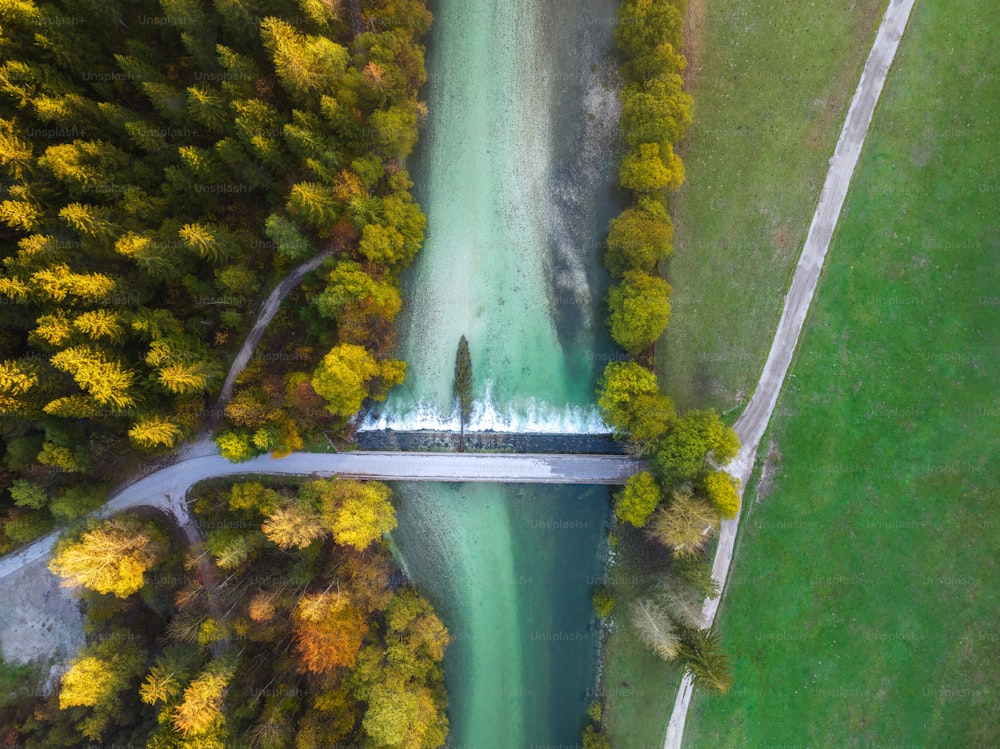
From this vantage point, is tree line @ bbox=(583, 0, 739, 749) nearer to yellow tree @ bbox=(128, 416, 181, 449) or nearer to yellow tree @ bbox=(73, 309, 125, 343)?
yellow tree @ bbox=(128, 416, 181, 449)

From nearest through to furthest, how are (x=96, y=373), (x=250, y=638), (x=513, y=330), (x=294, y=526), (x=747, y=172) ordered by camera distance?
1. (x=96, y=373)
2. (x=294, y=526)
3. (x=250, y=638)
4. (x=747, y=172)
5. (x=513, y=330)

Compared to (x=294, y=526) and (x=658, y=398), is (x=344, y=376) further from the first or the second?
(x=658, y=398)

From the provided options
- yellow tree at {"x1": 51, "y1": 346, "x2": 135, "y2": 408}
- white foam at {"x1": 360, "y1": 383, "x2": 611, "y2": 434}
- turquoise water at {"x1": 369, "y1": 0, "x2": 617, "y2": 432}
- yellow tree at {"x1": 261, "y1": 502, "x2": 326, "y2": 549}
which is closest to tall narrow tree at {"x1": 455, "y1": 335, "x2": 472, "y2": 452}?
white foam at {"x1": 360, "y1": 383, "x2": 611, "y2": 434}

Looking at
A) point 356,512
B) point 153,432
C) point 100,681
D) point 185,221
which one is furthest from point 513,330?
point 100,681

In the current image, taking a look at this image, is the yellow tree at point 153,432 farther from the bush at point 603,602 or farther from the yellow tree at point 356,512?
the bush at point 603,602

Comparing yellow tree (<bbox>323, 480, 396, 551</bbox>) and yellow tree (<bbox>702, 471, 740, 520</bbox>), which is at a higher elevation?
yellow tree (<bbox>702, 471, 740, 520</bbox>)

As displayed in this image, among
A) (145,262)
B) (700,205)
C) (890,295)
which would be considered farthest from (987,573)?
(145,262)
